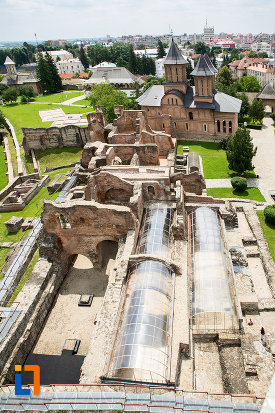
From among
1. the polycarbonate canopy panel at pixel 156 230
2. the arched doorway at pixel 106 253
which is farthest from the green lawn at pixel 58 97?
the polycarbonate canopy panel at pixel 156 230

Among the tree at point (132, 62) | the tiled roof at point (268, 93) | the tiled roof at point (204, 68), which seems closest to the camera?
the tiled roof at point (204, 68)

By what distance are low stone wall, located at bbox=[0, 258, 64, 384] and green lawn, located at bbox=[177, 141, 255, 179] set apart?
2319cm

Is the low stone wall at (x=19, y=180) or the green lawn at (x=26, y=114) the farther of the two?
the green lawn at (x=26, y=114)

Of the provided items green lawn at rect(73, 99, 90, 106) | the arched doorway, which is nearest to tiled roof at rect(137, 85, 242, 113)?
green lawn at rect(73, 99, 90, 106)

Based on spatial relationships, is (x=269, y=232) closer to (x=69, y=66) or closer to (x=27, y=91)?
(x=27, y=91)

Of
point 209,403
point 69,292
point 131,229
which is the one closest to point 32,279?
point 69,292

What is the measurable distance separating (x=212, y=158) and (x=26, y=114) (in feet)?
169

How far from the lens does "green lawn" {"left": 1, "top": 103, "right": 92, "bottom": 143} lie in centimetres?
6488

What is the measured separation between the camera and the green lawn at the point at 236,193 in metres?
33.0

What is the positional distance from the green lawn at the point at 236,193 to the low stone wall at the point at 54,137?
25.3m

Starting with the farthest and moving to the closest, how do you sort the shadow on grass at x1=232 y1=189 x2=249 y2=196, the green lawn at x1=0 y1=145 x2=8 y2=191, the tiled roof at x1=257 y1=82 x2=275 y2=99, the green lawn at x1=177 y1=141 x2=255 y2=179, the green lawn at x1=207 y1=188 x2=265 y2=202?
the tiled roof at x1=257 y1=82 x2=275 y2=99
the green lawn at x1=0 y1=145 x2=8 y2=191
the green lawn at x1=177 y1=141 x2=255 y2=179
the shadow on grass at x1=232 y1=189 x2=249 y2=196
the green lawn at x1=207 y1=188 x2=265 y2=202

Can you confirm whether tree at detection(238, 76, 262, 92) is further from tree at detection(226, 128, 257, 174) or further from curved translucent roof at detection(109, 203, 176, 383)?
curved translucent roof at detection(109, 203, 176, 383)

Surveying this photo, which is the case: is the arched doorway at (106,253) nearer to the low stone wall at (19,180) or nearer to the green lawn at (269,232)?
the green lawn at (269,232)

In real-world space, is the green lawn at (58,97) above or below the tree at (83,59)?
below
